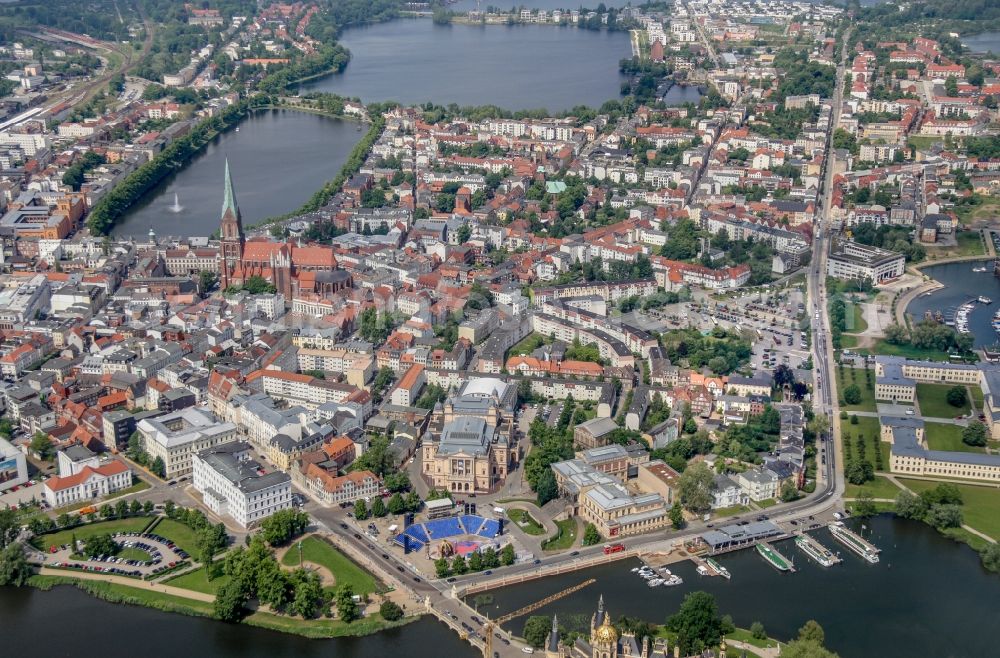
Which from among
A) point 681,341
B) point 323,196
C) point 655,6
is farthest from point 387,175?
point 655,6

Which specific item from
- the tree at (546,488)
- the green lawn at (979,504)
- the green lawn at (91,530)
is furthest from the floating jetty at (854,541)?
the green lawn at (91,530)

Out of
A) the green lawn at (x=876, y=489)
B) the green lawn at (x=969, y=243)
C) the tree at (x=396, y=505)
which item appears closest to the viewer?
the tree at (x=396, y=505)

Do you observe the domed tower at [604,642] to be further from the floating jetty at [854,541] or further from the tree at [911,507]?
the tree at [911,507]

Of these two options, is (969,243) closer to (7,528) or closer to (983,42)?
(7,528)

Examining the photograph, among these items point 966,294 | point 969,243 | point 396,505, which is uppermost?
point 969,243

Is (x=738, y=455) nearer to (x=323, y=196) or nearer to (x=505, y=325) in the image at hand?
(x=505, y=325)

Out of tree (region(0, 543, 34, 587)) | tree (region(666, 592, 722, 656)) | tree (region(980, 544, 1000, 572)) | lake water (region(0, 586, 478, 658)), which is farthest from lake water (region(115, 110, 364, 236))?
tree (region(980, 544, 1000, 572))

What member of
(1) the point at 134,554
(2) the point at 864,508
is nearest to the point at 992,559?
(2) the point at 864,508
